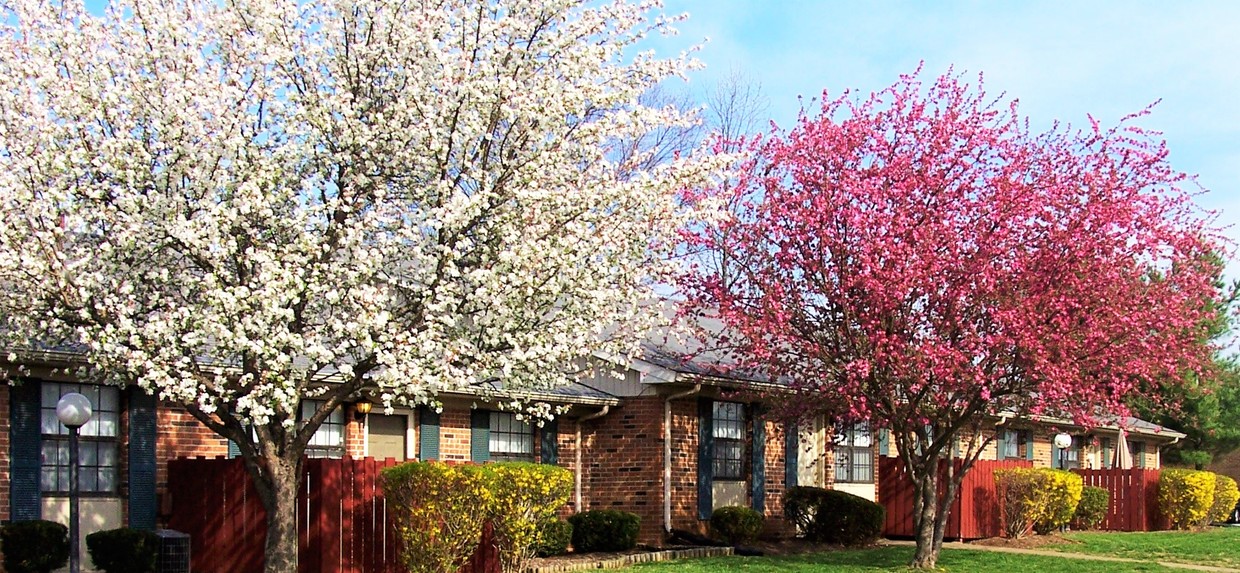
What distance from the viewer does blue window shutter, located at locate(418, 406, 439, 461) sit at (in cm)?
1717

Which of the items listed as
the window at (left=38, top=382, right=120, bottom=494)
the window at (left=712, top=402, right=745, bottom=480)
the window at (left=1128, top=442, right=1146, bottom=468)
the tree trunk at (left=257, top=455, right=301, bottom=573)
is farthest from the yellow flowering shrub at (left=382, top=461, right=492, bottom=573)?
the window at (left=1128, top=442, right=1146, bottom=468)

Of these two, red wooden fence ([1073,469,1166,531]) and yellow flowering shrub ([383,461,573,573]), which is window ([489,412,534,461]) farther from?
red wooden fence ([1073,469,1166,531])

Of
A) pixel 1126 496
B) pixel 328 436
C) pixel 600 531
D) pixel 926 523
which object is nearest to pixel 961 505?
pixel 926 523

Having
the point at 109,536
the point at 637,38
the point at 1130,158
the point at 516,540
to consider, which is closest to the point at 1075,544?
the point at 1130,158

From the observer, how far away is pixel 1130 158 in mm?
16250

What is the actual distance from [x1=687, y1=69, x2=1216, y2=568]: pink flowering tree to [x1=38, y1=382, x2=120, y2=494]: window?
658 centimetres

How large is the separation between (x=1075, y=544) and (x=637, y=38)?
1357 centimetres

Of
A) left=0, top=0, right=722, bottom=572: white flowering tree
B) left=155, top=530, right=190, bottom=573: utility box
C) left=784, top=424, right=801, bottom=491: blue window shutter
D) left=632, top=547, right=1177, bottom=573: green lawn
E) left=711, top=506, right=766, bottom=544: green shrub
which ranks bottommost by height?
left=632, top=547, right=1177, bottom=573: green lawn

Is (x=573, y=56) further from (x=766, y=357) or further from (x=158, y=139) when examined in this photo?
(x=766, y=357)

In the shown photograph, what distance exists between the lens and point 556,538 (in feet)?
55.1

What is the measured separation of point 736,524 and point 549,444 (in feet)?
9.65

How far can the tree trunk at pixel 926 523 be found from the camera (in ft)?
55.7

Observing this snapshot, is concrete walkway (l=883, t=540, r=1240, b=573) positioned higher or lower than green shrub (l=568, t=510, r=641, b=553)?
lower

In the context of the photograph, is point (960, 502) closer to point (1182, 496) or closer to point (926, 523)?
point (926, 523)
